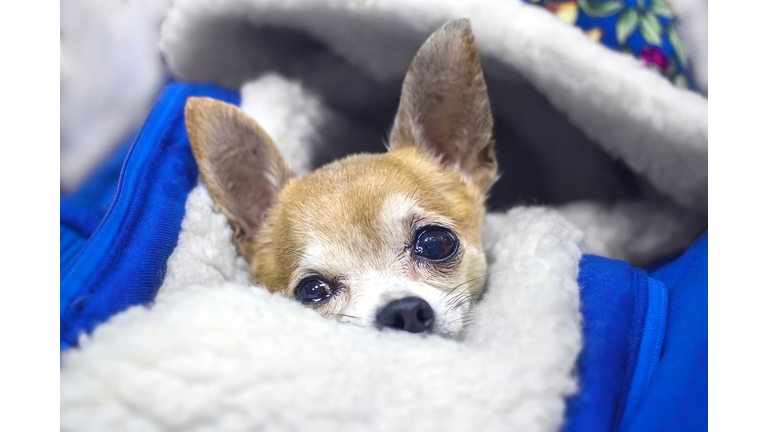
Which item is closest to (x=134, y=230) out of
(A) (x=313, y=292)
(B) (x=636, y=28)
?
(A) (x=313, y=292)

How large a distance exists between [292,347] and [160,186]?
25.6 inches

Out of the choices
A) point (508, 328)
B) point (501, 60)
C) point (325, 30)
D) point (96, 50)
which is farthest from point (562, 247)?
point (96, 50)

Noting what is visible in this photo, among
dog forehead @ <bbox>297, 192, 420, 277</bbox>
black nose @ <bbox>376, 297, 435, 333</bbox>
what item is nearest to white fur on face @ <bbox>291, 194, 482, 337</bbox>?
dog forehead @ <bbox>297, 192, 420, 277</bbox>

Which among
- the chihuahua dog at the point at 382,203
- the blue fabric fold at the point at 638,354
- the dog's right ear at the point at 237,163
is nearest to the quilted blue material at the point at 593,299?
the blue fabric fold at the point at 638,354

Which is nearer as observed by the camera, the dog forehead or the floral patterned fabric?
the dog forehead

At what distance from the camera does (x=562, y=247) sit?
1085 mm

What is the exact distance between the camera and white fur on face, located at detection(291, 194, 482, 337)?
4.19ft

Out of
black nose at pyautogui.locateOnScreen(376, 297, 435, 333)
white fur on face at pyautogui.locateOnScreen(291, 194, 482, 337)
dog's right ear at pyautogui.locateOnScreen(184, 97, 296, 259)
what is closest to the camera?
black nose at pyautogui.locateOnScreen(376, 297, 435, 333)

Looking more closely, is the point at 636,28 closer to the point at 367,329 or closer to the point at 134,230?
the point at 367,329

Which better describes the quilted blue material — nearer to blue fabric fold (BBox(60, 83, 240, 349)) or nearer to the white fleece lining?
blue fabric fold (BBox(60, 83, 240, 349))

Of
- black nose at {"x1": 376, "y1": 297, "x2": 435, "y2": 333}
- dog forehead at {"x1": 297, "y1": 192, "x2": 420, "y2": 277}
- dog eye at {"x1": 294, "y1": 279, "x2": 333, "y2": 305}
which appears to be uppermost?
dog forehead at {"x1": 297, "y1": 192, "x2": 420, "y2": 277}

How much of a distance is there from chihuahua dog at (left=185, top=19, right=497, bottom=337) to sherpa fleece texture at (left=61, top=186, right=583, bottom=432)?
0.74 ft

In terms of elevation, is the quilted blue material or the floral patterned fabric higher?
the floral patterned fabric

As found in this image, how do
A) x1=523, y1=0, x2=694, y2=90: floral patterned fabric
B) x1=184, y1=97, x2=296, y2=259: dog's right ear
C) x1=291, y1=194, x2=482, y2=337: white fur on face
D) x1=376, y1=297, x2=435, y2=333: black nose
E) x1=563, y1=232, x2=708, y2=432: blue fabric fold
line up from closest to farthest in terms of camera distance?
x1=563, y1=232, x2=708, y2=432: blue fabric fold < x1=376, y1=297, x2=435, y2=333: black nose < x1=291, y1=194, x2=482, y2=337: white fur on face < x1=184, y1=97, x2=296, y2=259: dog's right ear < x1=523, y1=0, x2=694, y2=90: floral patterned fabric
